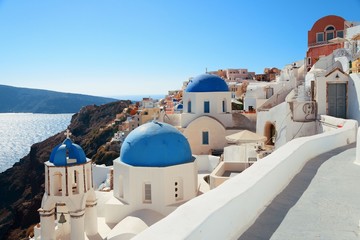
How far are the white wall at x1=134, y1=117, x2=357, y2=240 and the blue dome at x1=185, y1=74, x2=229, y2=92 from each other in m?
14.9

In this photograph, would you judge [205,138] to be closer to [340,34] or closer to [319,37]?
[319,37]

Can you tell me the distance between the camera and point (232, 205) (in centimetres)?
270

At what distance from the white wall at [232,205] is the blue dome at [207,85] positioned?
14.9 metres

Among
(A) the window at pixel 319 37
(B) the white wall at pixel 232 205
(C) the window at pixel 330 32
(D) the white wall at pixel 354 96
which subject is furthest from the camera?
(A) the window at pixel 319 37

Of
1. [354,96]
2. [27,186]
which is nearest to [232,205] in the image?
[354,96]

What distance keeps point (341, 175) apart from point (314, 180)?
→ 1.81ft

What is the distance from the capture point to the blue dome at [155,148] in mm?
10891

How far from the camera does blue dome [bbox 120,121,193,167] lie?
10.9 meters

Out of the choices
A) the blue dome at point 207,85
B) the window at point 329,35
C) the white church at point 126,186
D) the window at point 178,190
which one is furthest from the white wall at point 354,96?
the window at point 329,35

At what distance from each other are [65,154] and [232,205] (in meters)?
8.58

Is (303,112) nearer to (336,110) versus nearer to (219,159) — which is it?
(336,110)

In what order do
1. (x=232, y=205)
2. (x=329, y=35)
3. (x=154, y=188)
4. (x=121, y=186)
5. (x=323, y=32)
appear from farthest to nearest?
(x=323, y=32), (x=329, y=35), (x=121, y=186), (x=154, y=188), (x=232, y=205)

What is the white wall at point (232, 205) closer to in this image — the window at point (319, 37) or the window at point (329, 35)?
the window at point (329, 35)

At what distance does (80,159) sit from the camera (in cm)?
1059
